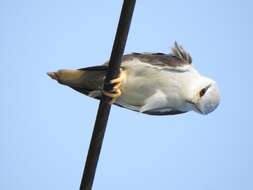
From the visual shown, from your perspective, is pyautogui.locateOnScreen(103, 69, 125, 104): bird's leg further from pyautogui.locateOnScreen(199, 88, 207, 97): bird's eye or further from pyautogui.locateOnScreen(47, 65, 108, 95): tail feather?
pyautogui.locateOnScreen(199, 88, 207, 97): bird's eye

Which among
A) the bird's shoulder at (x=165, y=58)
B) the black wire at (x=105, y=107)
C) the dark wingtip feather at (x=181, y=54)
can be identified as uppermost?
the dark wingtip feather at (x=181, y=54)

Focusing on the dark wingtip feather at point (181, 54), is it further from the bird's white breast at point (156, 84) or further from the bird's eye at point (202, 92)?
the bird's eye at point (202, 92)

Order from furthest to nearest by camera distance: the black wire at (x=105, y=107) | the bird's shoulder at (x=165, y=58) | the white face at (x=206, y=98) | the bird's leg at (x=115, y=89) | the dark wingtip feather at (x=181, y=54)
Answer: the dark wingtip feather at (x=181, y=54) < the bird's shoulder at (x=165, y=58) < the white face at (x=206, y=98) < the bird's leg at (x=115, y=89) < the black wire at (x=105, y=107)

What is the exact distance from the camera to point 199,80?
10.2 ft

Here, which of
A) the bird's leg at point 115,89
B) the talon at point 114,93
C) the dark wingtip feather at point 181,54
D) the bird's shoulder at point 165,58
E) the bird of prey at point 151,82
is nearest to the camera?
the talon at point 114,93

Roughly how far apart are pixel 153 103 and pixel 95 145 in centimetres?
88

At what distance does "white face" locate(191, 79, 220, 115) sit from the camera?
2.95 m

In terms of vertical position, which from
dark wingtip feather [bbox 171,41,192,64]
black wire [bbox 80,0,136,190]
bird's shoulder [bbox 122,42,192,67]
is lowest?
black wire [bbox 80,0,136,190]

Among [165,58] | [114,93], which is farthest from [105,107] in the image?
[165,58]

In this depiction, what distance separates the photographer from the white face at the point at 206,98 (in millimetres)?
2947

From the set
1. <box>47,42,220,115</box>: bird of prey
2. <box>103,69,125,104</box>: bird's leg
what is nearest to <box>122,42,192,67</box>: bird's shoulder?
<box>47,42,220,115</box>: bird of prey

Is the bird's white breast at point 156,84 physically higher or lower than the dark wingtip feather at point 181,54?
lower

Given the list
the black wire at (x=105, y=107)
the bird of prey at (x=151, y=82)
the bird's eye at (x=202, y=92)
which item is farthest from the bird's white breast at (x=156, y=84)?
the black wire at (x=105, y=107)

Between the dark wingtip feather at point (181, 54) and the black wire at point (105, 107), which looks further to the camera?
the dark wingtip feather at point (181, 54)
